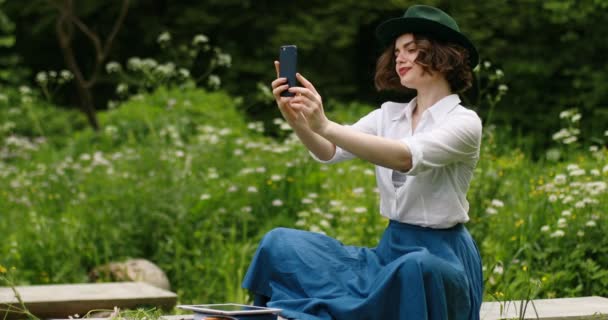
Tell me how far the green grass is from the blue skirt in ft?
4.52

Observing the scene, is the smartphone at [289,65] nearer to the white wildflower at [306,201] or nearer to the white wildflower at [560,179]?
the white wildflower at [560,179]

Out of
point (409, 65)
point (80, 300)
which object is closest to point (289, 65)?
point (409, 65)

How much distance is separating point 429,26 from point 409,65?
14cm

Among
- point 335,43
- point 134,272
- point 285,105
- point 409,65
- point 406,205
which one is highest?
point 335,43

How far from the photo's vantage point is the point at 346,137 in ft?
9.55

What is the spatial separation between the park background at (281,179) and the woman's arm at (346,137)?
96 centimetres

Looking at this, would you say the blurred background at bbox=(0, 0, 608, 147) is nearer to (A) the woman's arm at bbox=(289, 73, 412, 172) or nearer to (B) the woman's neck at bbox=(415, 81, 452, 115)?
(B) the woman's neck at bbox=(415, 81, 452, 115)

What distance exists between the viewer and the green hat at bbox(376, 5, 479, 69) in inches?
126

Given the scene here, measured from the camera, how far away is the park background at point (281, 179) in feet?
17.0

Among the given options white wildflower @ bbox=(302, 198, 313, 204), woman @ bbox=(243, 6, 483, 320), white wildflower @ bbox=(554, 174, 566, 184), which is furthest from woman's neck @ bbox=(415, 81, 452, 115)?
white wildflower @ bbox=(302, 198, 313, 204)

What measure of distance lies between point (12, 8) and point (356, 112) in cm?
727

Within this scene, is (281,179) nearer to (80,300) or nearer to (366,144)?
(80,300)

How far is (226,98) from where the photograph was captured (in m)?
10.2

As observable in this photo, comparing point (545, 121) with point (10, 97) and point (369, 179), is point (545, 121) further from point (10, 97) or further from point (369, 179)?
point (10, 97)
